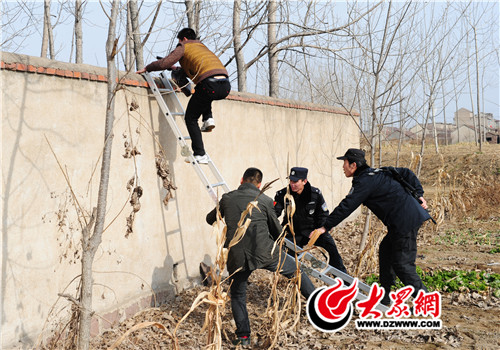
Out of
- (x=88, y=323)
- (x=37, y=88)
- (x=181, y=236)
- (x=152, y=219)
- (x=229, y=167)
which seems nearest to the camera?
(x=88, y=323)

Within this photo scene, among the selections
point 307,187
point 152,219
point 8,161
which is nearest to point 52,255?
point 8,161

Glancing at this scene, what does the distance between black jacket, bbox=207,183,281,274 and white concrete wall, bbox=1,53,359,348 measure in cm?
93

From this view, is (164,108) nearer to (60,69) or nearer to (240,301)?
(60,69)

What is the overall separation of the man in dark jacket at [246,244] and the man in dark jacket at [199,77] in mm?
984

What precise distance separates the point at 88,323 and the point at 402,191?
338cm

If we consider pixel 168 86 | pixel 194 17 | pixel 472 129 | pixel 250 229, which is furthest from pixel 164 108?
pixel 472 129

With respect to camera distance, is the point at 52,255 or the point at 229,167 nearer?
the point at 52,255

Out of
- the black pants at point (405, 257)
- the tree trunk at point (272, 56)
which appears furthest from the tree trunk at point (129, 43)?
the black pants at point (405, 257)

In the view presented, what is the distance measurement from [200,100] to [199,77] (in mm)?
249

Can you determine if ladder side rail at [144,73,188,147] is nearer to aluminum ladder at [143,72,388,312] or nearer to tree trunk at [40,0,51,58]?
aluminum ladder at [143,72,388,312]

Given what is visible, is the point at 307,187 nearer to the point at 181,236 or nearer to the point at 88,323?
the point at 181,236

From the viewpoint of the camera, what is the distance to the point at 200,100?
5.16 meters

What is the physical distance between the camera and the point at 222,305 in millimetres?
3746

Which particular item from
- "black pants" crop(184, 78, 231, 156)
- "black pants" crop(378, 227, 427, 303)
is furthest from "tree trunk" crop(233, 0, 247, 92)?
"black pants" crop(378, 227, 427, 303)
